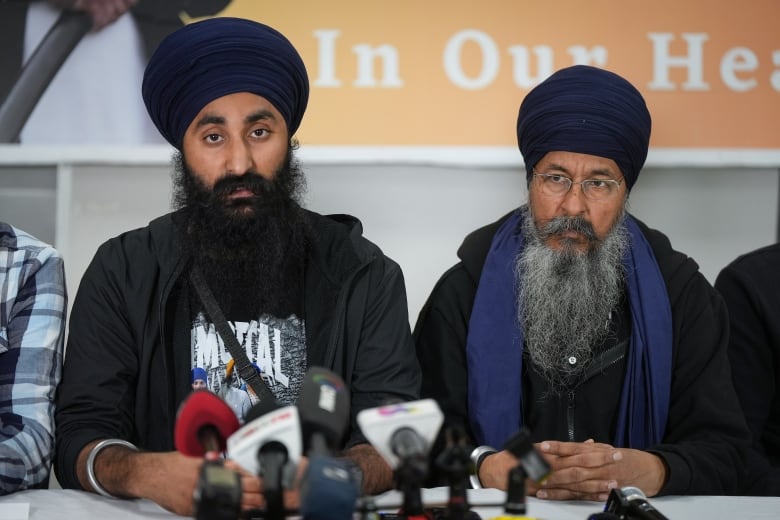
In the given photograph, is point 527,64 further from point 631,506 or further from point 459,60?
Result: point 631,506

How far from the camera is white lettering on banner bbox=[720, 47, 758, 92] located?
399 centimetres

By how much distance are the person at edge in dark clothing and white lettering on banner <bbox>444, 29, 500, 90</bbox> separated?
1.31 m

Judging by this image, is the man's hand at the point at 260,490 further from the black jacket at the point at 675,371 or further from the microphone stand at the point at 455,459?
the black jacket at the point at 675,371

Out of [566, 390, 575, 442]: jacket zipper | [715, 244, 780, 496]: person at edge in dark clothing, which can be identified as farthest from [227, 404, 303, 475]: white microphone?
[715, 244, 780, 496]: person at edge in dark clothing

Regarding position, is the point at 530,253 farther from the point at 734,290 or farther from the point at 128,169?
the point at 128,169

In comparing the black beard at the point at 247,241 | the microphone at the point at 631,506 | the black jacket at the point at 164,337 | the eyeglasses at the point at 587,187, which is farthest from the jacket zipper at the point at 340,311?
the microphone at the point at 631,506

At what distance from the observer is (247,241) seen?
2801 millimetres

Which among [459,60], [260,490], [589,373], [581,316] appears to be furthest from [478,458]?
[459,60]

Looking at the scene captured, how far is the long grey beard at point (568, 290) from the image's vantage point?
303 cm

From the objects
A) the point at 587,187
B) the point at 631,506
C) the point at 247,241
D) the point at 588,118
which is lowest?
the point at 631,506

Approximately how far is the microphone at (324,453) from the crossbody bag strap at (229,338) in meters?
0.95

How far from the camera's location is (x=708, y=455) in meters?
2.67

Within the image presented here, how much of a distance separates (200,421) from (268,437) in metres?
0.15

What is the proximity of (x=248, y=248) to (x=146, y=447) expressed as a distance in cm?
61
